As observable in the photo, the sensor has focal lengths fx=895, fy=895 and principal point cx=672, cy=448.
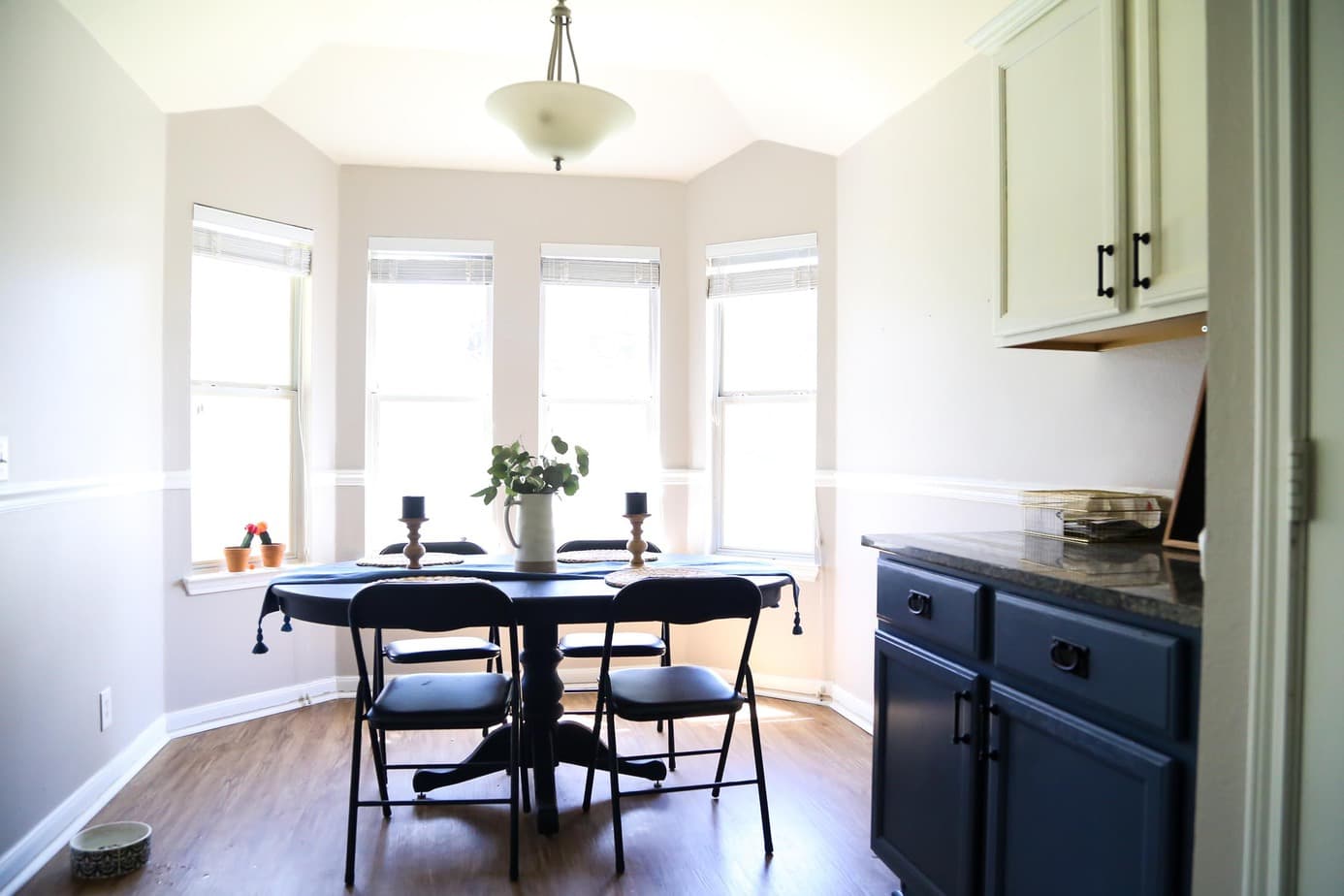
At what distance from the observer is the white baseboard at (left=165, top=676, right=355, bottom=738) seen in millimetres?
3660

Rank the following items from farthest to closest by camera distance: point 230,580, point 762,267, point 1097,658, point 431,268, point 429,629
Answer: point 431,268, point 762,267, point 230,580, point 429,629, point 1097,658

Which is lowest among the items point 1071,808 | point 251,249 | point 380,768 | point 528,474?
point 380,768

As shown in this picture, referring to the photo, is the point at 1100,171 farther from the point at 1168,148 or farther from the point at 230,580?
the point at 230,580

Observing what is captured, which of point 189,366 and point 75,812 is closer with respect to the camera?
point 75,812

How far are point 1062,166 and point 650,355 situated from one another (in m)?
2.74

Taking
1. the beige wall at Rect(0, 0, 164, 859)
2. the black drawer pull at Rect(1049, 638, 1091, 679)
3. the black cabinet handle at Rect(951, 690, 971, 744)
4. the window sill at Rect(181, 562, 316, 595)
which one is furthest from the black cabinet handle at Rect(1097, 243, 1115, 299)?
the window sill at Rect(181, 562, 316, 595)

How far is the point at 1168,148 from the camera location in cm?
179

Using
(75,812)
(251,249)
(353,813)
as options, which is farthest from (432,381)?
(353,813)

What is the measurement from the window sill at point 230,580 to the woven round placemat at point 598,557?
1285 millimetres

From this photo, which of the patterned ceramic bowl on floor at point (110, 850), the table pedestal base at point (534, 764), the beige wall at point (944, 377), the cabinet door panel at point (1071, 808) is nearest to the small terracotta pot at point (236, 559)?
the table pedestal base at point (534, 764)

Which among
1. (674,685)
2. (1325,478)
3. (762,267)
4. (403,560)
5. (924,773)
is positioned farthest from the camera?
(762,267)

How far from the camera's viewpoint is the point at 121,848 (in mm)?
2439

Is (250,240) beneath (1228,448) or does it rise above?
above

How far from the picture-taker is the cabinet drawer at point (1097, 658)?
1347 millimetres
